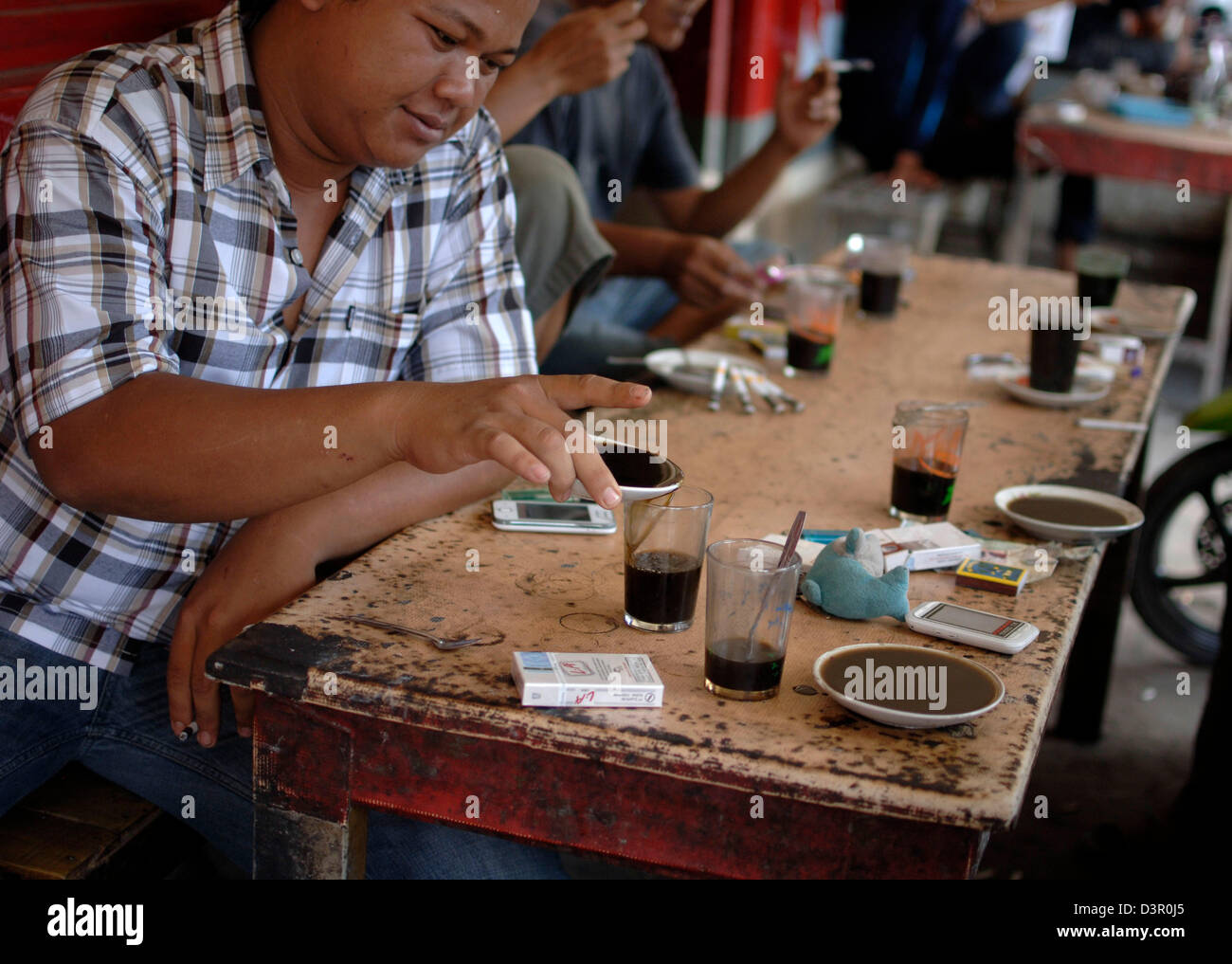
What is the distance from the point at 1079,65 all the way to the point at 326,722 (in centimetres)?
782

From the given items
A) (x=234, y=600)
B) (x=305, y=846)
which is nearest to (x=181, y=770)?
(x=234, y=600)

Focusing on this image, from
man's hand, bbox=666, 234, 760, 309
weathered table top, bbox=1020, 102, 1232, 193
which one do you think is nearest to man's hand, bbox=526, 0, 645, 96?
man's hand, bbox=666, 234, 760, 309

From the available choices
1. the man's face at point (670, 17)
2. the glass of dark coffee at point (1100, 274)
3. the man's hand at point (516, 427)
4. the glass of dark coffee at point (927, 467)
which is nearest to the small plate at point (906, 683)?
the man's hand at point (516, 427)

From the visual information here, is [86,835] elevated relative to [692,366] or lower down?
lower down

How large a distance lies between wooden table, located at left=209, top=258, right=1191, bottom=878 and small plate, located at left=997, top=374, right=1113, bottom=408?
0.68 metres

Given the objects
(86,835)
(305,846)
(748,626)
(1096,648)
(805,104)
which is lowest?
(1096,648)

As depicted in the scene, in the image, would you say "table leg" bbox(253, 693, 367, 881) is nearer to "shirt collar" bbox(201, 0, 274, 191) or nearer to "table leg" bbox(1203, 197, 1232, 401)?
"shirt collar" bbox(201, 0, 274, 191)

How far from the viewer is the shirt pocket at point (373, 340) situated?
1.60 meters

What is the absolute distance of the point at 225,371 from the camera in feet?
4.79

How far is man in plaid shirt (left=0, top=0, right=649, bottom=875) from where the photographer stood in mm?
1203

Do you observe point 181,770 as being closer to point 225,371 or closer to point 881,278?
point 225,371

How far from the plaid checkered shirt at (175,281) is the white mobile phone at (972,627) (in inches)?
28.5

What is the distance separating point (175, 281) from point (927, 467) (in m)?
0.97

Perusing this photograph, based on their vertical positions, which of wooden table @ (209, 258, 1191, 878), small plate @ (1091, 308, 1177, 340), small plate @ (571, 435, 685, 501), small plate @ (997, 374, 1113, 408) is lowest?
wooden table @ (209, 258, 1191, 878)
